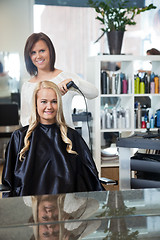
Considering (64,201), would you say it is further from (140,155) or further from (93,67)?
(93,67)

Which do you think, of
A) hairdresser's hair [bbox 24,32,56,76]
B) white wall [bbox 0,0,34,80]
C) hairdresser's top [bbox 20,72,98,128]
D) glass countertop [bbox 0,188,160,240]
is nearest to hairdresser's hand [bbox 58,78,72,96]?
hairdresser's top [bbox 20,72,98,128]

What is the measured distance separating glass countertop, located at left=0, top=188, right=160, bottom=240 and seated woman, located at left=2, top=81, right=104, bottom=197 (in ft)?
3.74

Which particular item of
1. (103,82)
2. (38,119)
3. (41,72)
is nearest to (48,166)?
(38,119)

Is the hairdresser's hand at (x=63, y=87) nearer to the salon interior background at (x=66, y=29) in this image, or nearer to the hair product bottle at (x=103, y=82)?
the hair product bottle at (x=103, y=82)

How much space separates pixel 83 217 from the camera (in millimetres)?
1081

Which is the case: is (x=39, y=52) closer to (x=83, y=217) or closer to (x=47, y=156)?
(x=47, y=156)

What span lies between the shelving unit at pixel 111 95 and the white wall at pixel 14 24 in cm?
214

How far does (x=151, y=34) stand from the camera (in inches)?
271

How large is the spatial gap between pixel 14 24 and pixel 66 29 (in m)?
1.12

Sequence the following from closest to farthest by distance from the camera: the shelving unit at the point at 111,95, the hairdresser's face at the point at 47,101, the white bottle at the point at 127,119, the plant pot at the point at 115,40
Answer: the hairdresser's face at the point at 47,101 < the plant pot at the point at 115,40 < the shelving unit at the point at 111,95 < the white bottle at the point at 127,119

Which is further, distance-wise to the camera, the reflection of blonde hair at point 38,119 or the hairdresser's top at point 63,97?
the hairdresser's top at point 63,97

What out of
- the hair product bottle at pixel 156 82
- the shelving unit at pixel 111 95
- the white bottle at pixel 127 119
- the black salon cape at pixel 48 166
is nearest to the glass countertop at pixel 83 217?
the black salon cape at pixel 48 166

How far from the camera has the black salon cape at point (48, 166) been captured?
2375mm

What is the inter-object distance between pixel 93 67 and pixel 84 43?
9.98 feet
